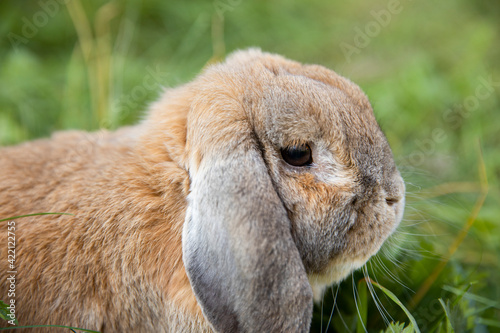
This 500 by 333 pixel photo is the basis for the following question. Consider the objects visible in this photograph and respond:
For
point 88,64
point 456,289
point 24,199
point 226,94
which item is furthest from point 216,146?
point 88,64

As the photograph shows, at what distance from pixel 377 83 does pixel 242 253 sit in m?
3.78

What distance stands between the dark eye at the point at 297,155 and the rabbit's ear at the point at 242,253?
22 centimetres

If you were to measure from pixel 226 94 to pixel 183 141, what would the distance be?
0.36 metres

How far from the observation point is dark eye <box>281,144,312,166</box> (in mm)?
2689

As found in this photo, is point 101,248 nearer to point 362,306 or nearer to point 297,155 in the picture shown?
point 297,155

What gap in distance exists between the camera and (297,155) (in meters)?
2.70

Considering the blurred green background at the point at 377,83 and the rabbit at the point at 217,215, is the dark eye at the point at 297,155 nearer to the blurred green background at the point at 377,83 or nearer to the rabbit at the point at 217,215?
the rabbit at the point at 217,215

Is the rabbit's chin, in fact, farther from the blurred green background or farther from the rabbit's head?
the blurred green background

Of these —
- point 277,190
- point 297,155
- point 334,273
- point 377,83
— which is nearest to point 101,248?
point 277,190

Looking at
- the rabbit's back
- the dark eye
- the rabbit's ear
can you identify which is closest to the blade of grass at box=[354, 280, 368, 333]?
the rabbit's ear

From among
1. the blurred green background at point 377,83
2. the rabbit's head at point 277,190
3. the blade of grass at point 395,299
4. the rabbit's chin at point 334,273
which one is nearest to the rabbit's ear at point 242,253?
the rabbit's head at point 277,190

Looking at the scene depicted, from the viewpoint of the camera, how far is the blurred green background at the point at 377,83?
133 inches

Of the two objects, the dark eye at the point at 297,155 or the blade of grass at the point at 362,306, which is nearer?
the dark eye at the point at 297,155

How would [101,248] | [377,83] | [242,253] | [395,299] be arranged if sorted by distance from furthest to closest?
[377,83], [395,299], [101,248], [242,253]
